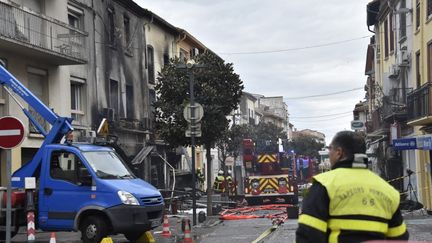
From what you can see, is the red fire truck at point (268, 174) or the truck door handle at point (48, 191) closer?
the truck door handle at point (48, 191)

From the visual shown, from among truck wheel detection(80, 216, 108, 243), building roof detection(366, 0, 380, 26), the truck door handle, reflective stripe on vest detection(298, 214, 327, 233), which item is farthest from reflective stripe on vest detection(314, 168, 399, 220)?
building roof detection(366, 0, 380, 26)

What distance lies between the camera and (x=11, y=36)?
17094 mm

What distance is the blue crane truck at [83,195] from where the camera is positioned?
1166 centimetres

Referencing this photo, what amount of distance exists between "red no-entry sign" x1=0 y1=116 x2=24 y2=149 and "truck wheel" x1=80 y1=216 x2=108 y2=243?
9.72ft

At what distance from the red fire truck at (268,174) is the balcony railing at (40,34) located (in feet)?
33.5

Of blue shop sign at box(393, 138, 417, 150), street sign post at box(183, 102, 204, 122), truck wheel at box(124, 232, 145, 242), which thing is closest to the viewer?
truck wheel at box(124, 232, 145, 242)

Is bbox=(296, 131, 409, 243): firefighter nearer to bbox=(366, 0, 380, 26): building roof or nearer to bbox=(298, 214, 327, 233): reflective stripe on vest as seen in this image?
bbox=(298, 214, 327, 233): reflective stripe on vest

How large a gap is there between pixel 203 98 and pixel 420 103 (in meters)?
7.62

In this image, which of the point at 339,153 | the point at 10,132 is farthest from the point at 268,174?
the point at 339,153

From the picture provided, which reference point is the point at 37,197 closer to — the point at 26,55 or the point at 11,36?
the point at 11,36

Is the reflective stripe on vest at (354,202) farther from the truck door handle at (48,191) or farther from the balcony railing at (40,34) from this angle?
the balcony railing at (40,34)

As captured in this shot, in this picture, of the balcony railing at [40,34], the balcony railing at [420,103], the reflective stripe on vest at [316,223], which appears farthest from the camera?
the balcony railing at [420,103]

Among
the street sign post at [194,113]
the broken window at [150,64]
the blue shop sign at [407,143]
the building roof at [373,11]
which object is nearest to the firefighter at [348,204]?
the street sign post at [194,113]

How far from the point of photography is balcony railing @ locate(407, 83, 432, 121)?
19.5 m
